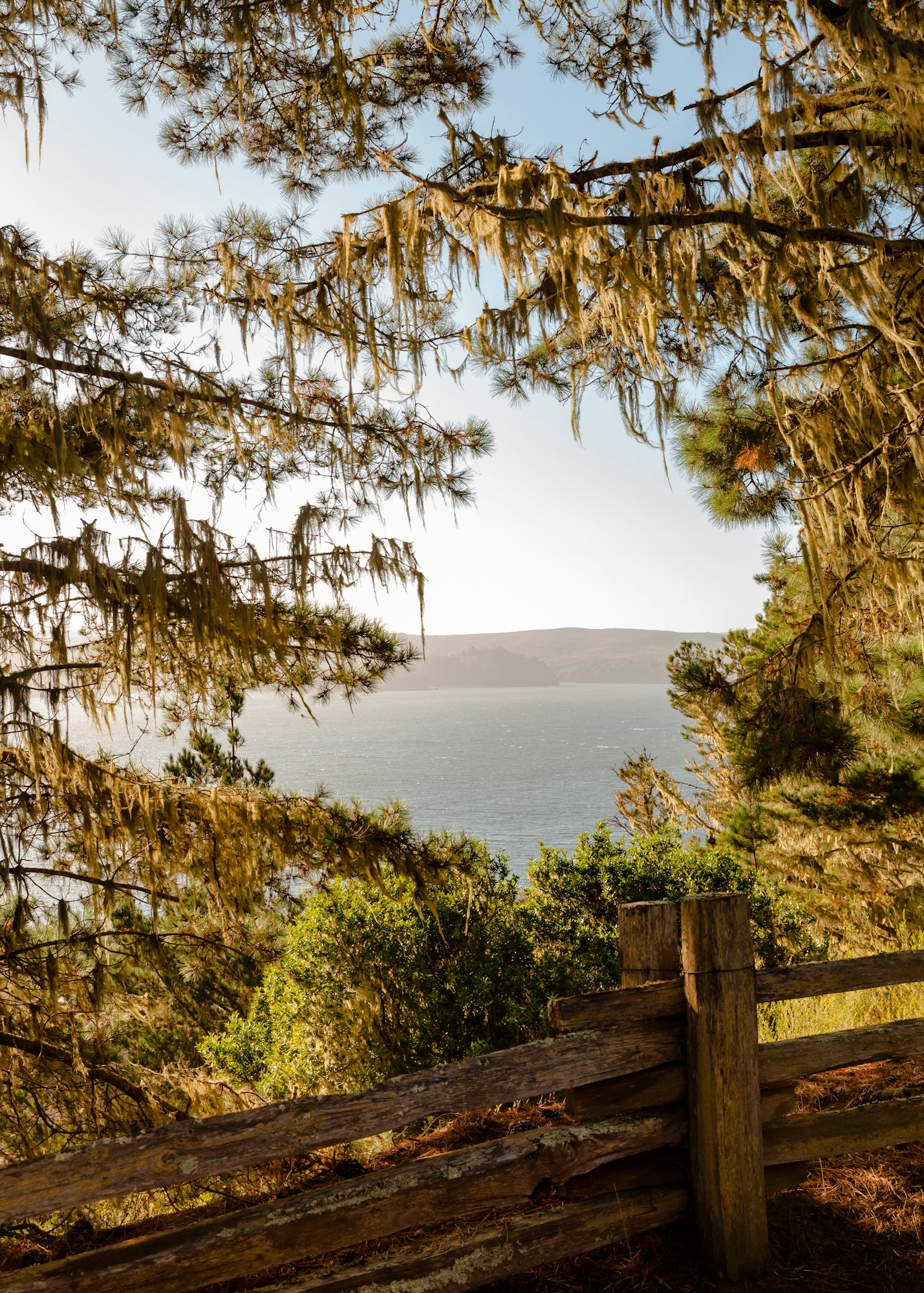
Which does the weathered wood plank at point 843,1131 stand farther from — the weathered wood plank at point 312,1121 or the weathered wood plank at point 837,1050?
the weathered wood plank at point 312,1121

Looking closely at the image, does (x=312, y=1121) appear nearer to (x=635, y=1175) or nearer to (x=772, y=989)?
(x=635, y=1175)

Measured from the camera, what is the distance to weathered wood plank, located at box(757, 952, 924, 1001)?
7.99 feet

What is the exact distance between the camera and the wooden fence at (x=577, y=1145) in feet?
6.17

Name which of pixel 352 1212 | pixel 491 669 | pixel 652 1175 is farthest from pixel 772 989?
pixel 491 669

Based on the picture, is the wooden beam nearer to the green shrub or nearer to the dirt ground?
the dirt ground

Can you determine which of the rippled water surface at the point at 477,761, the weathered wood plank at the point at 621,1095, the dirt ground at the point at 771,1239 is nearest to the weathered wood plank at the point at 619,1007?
the weathered wood plank at the point at 621,1095

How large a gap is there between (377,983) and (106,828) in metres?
2.43

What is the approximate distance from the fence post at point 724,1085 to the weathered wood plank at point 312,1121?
0.14 meters

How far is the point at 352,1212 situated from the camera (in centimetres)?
202

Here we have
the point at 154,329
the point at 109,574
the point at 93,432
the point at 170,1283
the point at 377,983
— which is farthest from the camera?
the point at 377,983

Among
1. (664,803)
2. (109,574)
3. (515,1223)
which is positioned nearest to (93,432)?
(109,574)

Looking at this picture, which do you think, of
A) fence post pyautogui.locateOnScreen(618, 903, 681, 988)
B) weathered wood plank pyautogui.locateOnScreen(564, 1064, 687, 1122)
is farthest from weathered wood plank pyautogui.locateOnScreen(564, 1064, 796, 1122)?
fence post pyautogui.locateOnScreen(618, 903, 681, 988)

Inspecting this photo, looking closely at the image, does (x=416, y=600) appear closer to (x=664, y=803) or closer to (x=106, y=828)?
(x=106, y=828)

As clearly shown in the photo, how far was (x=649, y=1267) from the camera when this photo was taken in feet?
7.41
